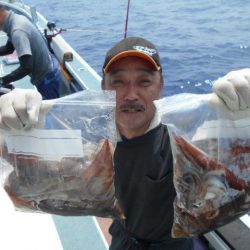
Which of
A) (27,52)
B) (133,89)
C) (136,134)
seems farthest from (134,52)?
(27,52)

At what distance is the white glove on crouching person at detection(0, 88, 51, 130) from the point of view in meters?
0.97

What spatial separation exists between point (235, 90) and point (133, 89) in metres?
0.36

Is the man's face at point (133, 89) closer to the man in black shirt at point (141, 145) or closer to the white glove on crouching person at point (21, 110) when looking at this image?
the man in black shirt at point (141, 145)

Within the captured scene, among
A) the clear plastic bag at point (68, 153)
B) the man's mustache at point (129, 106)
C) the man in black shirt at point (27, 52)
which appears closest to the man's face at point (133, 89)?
the man's mustache at point (129, 106)

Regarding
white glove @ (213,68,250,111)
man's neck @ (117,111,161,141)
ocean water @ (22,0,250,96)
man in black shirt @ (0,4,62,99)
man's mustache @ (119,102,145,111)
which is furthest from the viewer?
ocean water @ (22,0,250,96)

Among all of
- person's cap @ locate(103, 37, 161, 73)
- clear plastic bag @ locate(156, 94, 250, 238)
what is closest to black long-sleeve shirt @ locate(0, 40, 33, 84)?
person's cap @ locate(103, 37, 161, 73)

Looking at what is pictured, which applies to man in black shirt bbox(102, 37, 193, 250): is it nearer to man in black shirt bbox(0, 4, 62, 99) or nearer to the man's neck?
the man's neck

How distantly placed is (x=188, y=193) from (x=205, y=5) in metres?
12.4

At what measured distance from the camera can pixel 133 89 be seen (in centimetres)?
119

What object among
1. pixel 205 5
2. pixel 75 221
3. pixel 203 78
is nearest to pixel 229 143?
pixel 75 221

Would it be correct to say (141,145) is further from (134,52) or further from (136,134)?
(134,52)

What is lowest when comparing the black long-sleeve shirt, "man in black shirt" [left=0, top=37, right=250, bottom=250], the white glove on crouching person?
the black long-sleeve shirt

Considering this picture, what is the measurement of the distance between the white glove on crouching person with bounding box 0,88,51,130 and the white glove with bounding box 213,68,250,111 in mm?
478

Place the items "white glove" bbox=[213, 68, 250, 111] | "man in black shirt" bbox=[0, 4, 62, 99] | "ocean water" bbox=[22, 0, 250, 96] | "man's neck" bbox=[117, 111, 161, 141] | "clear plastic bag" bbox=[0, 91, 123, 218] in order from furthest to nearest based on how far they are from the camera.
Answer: "ocean water" bbox=[22, 0, 250, 96] < "man in black shirt" bbox=[0, 4, 62, 99] < "man's neck" bbox=[117, 111, 161, 141] < "clear plastic bag" bbox=[0, 91, 123, 218] < "white glove" bbox=[213, 68, 250, 111]
